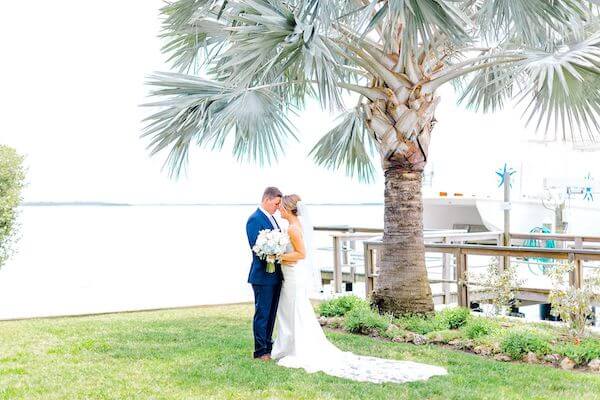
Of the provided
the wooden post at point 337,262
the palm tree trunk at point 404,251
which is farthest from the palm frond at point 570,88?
the wooden post at point 337,262

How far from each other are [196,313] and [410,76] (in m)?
5.29

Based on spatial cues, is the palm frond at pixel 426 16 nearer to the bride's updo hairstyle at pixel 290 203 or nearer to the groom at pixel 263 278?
the bride's updo hairstyle at pixel 290 203

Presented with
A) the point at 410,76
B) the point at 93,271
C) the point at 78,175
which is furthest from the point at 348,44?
the point at 78,175

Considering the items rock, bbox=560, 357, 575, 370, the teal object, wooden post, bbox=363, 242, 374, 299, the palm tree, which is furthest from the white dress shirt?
the teal object

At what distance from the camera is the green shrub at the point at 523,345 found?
7598mm

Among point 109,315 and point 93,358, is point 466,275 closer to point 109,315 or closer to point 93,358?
point 93,358

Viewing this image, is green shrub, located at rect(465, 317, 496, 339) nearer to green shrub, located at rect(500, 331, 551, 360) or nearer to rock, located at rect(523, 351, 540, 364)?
green shrub, located at rect(500, 331, 551, 360)

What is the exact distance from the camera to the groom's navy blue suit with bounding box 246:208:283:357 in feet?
24.7

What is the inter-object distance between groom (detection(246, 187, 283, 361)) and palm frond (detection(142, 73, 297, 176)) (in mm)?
1764

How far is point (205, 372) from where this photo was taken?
6887 mm

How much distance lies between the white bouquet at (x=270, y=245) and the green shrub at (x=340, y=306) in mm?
3258

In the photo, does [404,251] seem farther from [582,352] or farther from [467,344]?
[582,352]

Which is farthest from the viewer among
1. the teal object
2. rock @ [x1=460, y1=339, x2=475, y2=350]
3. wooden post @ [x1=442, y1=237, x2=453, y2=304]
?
the teal object

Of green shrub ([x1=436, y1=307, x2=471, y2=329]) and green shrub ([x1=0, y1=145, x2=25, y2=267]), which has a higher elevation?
green shrub ([x1=0, y1=145, x2=25, y2=267])
